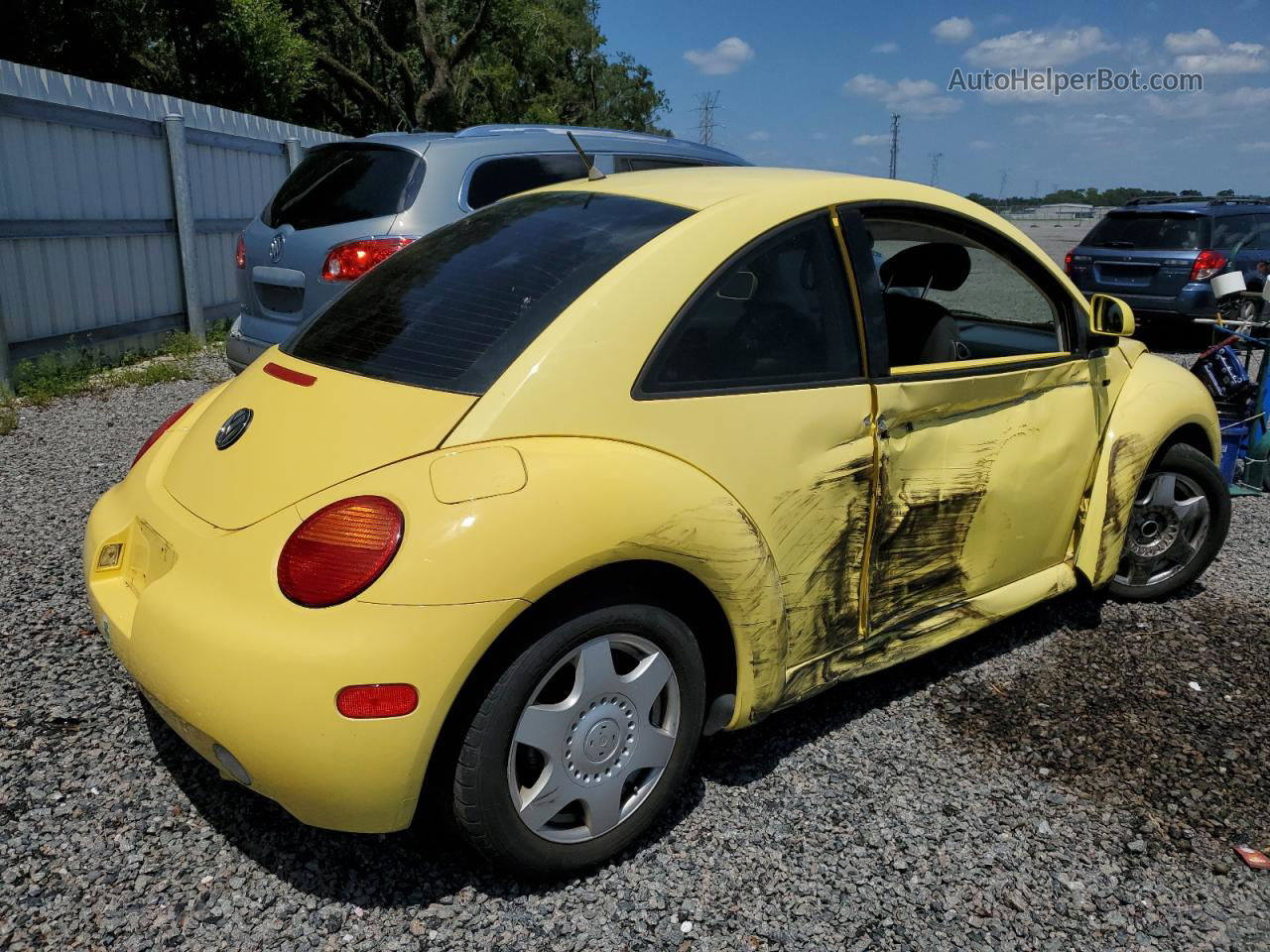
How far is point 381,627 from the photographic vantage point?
6.49ft

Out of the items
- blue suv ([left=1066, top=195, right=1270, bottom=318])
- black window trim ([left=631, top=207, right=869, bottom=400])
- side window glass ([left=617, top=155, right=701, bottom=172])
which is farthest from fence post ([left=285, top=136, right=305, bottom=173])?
black window trim ([left=631, top=207, right=869, bottom=400])

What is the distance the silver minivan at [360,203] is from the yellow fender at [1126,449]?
11.8 feet

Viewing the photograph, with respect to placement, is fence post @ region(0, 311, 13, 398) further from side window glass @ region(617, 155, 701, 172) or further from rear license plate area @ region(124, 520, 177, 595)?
rear license plate area @ region(124, 520, 177, 595)

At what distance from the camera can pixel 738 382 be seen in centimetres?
254

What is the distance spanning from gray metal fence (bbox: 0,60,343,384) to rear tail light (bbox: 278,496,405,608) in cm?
620

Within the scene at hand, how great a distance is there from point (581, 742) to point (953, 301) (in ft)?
7.89

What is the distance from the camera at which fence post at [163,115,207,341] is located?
9039mm

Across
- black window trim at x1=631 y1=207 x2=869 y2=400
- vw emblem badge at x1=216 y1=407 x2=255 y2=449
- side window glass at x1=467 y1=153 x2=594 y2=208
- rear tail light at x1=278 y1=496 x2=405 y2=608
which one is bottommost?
rear tail light at x1=278 y1=496 x2=405 y2=608

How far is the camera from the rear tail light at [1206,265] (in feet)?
36.9

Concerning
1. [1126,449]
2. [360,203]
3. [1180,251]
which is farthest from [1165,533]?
[1180,251]

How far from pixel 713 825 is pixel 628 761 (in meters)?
0.43

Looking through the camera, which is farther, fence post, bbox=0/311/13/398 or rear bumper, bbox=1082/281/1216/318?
rear bumper, bbox=1082/281/1216/318

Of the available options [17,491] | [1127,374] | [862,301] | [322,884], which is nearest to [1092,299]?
[1127,374]

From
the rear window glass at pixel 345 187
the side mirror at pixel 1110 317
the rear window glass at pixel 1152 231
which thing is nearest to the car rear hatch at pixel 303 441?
the side mirror at pixel 1110 317
